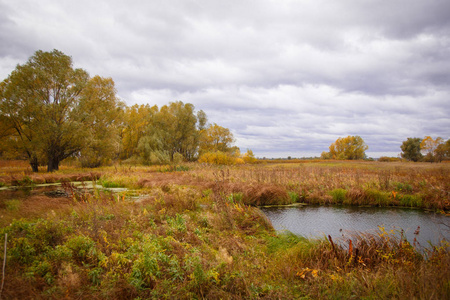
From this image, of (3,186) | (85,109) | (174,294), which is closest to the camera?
(174,294)

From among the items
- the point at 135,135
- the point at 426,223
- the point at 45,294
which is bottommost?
the point at 426,223

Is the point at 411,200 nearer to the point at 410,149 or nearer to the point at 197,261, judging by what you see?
the point at 197,261

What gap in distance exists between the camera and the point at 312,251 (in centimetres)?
523

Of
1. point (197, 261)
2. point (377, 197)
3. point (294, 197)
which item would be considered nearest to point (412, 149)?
point (377, 197)

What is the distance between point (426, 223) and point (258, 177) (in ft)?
28.5

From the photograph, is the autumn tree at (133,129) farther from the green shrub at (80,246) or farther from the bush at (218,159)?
the green shrub at (80,246)

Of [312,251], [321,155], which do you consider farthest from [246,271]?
[321,155]

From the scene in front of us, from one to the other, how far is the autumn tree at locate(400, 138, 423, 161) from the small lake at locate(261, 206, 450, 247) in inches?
2438

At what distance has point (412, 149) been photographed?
58688mm

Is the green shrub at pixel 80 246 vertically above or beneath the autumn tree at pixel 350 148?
beneath

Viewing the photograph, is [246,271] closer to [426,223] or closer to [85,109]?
[426,223]

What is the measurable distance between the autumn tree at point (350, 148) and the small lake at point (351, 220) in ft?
224

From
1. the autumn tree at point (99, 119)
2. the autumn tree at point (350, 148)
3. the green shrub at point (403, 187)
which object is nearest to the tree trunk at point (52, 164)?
the autumn tree at point (99, 119)

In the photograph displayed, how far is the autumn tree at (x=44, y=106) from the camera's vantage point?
21.8 m
